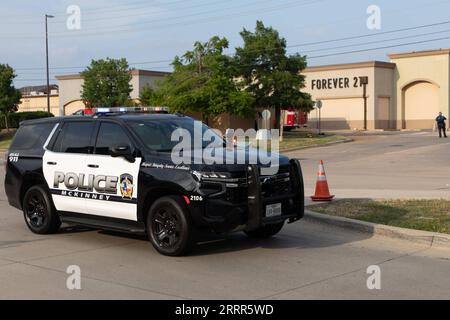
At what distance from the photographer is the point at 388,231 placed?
905 cm

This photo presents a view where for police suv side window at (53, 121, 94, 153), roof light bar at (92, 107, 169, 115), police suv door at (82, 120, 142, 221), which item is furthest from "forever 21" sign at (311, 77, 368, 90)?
police suv door at (82, 120, 142, 221)

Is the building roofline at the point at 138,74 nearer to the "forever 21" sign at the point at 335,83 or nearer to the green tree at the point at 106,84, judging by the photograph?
the green tree at the point at 106,84

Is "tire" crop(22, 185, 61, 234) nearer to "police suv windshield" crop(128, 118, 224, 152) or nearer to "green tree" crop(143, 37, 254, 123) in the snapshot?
"police suv windshield" crop(128, 118, 224, 152)

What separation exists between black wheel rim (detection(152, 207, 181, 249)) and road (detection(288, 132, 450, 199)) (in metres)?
6.15

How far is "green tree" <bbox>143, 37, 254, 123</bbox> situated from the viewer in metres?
35.3

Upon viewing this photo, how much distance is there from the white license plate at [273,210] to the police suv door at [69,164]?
270cm

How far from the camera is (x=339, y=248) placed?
27.7 ft

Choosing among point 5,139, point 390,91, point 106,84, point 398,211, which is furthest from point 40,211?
point 390,91

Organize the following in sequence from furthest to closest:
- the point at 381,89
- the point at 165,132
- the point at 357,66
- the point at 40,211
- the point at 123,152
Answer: the point at 357,66 → the point at 381,89 → the point at 40,211 → the point at 165,132 → the point at 123,152

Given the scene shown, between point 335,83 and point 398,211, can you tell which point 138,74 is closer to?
point 335,83

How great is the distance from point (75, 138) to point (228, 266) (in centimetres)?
331

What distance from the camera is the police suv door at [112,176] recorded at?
8219 millimetres

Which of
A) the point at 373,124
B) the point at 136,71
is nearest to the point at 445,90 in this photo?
the point at 373,124

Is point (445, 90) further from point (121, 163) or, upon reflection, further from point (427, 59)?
point (121, 163)
